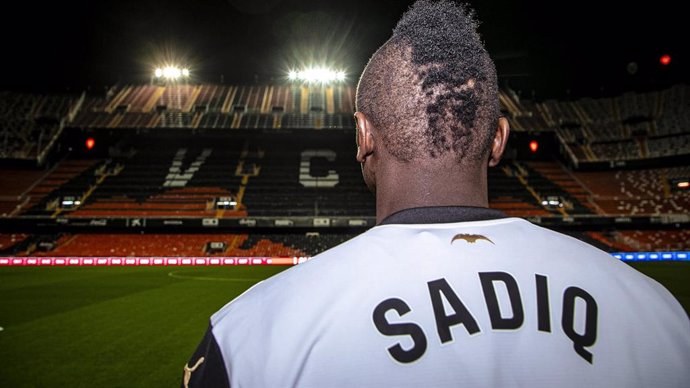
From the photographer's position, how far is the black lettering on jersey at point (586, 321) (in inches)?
47.6

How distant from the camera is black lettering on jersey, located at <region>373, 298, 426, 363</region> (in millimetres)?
1191

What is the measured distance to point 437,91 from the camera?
1551 millimetres

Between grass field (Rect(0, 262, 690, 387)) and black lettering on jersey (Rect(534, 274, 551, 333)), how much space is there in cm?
607

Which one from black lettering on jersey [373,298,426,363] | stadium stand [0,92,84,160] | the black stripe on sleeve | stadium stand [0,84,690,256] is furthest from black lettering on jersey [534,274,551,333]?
stadium stand [0,92,84,160]

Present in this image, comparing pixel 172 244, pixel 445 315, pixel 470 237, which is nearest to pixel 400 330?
pixel 445 315

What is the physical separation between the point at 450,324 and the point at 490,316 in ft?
0.35

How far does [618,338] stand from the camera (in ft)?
4.00

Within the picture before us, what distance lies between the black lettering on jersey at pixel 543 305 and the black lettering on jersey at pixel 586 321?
46 millimetres

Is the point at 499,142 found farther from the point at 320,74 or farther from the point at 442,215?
the point at 320,74

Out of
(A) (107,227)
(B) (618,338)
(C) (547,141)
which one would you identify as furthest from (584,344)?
(C) (547,141)

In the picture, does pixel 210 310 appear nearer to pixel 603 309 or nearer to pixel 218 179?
pixel 603 309

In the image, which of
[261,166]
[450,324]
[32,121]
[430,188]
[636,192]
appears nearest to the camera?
[450,324]

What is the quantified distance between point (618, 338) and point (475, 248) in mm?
421

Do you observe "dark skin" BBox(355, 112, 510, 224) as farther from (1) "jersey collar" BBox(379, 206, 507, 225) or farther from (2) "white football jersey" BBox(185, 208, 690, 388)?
(2) "white football jersey" BBox(185, 208, 690, 388)
